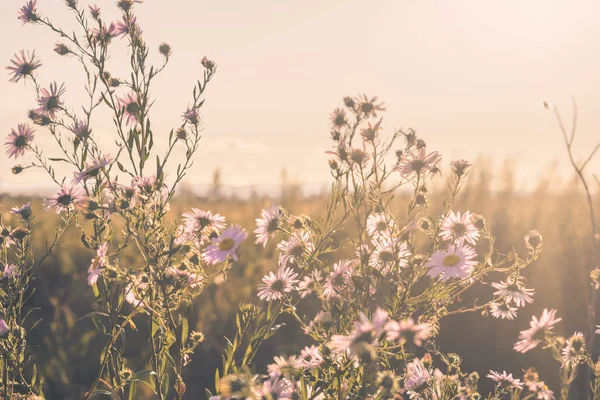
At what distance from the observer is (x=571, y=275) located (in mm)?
3938

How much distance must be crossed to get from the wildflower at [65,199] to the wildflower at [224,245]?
0.37 metres

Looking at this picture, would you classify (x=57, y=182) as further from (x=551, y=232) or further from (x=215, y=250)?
(x=551, y=232)

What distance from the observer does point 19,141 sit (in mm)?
1553

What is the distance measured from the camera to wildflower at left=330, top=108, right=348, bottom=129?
1.37 m

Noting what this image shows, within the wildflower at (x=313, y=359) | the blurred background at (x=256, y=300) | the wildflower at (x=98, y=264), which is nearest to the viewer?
the wildflower at (x=98, y=264)

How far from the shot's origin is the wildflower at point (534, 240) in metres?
1.46

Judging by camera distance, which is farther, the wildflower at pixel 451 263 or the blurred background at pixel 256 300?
the blurred background at pixel 256 300

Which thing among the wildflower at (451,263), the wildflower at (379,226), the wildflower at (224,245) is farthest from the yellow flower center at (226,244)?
the wildflower at (451,263)

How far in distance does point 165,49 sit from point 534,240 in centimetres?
116

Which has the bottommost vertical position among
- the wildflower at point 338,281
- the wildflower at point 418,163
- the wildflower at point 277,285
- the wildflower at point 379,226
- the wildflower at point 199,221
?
the wildflower at point 277,285

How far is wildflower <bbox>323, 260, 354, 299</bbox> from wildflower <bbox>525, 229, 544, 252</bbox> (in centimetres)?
49

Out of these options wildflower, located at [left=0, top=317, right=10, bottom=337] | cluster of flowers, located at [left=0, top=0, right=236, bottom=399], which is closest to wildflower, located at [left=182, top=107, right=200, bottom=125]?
cluster of flowers, located at [left=0, top=0, right=236, bottom=399]

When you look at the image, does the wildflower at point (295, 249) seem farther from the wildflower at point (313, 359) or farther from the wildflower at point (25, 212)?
the wildflower at point (25, 212)

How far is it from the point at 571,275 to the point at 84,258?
3.66 metres
